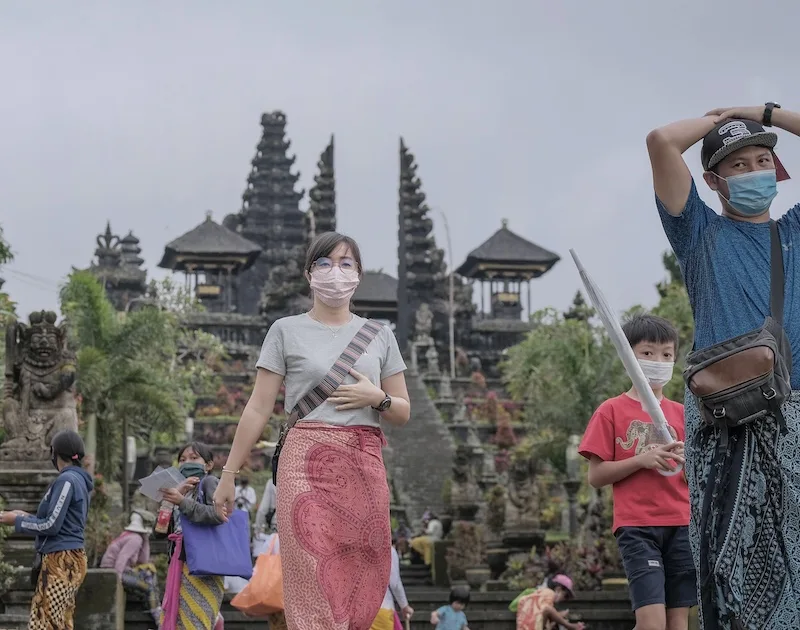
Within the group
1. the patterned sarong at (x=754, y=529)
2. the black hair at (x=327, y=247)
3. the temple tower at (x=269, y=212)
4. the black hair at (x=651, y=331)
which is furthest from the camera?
the temple tower at (x=269, y=212)

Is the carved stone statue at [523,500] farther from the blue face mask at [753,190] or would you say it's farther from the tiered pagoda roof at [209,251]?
the tiered pagoda roof at [209,251]

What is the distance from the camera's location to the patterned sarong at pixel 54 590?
7.75 meters

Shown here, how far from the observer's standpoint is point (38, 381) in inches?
535

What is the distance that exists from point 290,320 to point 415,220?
2055 inches

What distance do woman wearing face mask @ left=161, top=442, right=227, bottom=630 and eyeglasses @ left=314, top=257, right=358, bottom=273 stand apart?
217cm

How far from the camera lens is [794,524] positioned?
414cm

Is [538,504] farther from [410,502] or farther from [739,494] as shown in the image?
[739,494]

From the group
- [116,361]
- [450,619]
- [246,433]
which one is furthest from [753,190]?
[116,361]

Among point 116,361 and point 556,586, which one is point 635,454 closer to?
A: point 556,586

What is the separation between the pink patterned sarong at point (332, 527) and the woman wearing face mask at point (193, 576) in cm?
212

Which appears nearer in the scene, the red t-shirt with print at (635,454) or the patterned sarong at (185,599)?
the red t-shirt with print at (635,454)

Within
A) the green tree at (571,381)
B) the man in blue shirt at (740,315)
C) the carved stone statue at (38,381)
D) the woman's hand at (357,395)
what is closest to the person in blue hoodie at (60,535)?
the woman's hand at (357,395)

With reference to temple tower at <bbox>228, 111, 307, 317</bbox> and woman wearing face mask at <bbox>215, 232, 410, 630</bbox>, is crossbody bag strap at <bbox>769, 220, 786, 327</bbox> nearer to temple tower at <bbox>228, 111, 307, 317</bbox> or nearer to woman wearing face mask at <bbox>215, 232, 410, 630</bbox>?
woman wearing face mask at <bbox>215, 232, 410, 630</bbox>

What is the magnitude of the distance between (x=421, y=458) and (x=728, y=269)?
100 ft
